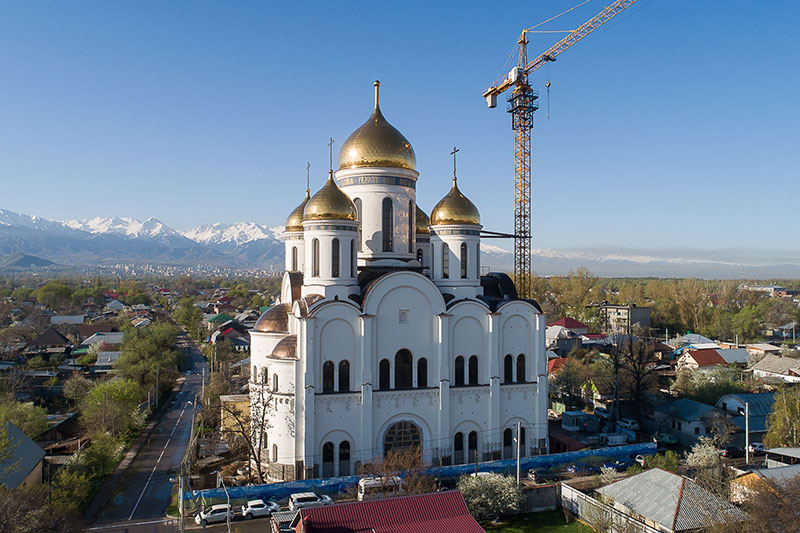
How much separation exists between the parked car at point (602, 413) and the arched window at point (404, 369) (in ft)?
51.0

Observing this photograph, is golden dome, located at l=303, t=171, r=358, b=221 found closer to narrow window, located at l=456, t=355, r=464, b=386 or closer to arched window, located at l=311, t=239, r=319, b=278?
arched window, located at l=311, t=239, r=319, b=278

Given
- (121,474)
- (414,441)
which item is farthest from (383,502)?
(121,474)

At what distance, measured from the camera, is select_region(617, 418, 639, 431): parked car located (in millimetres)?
32406

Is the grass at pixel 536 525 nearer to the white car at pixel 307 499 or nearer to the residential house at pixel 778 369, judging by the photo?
the white car at pixel 307 499

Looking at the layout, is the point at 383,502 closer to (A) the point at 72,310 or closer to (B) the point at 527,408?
(B) the point at 527,408

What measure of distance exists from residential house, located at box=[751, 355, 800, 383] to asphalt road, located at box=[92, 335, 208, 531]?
4125 centimetres

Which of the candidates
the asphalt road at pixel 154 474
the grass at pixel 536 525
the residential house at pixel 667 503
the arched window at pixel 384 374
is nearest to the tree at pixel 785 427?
the residential house at pixel 667 503

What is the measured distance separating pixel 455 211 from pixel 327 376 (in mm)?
9533

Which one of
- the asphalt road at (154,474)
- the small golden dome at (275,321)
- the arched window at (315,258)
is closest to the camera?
the asphalt road at (154,474)

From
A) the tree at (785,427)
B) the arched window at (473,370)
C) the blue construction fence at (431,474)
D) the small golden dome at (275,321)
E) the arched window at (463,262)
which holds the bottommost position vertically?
the blue construction fence at (431,474)

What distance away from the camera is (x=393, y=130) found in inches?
1099

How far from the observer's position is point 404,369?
82.3 feet

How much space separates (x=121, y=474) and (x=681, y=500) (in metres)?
21.9

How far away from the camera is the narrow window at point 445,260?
27188 mm
